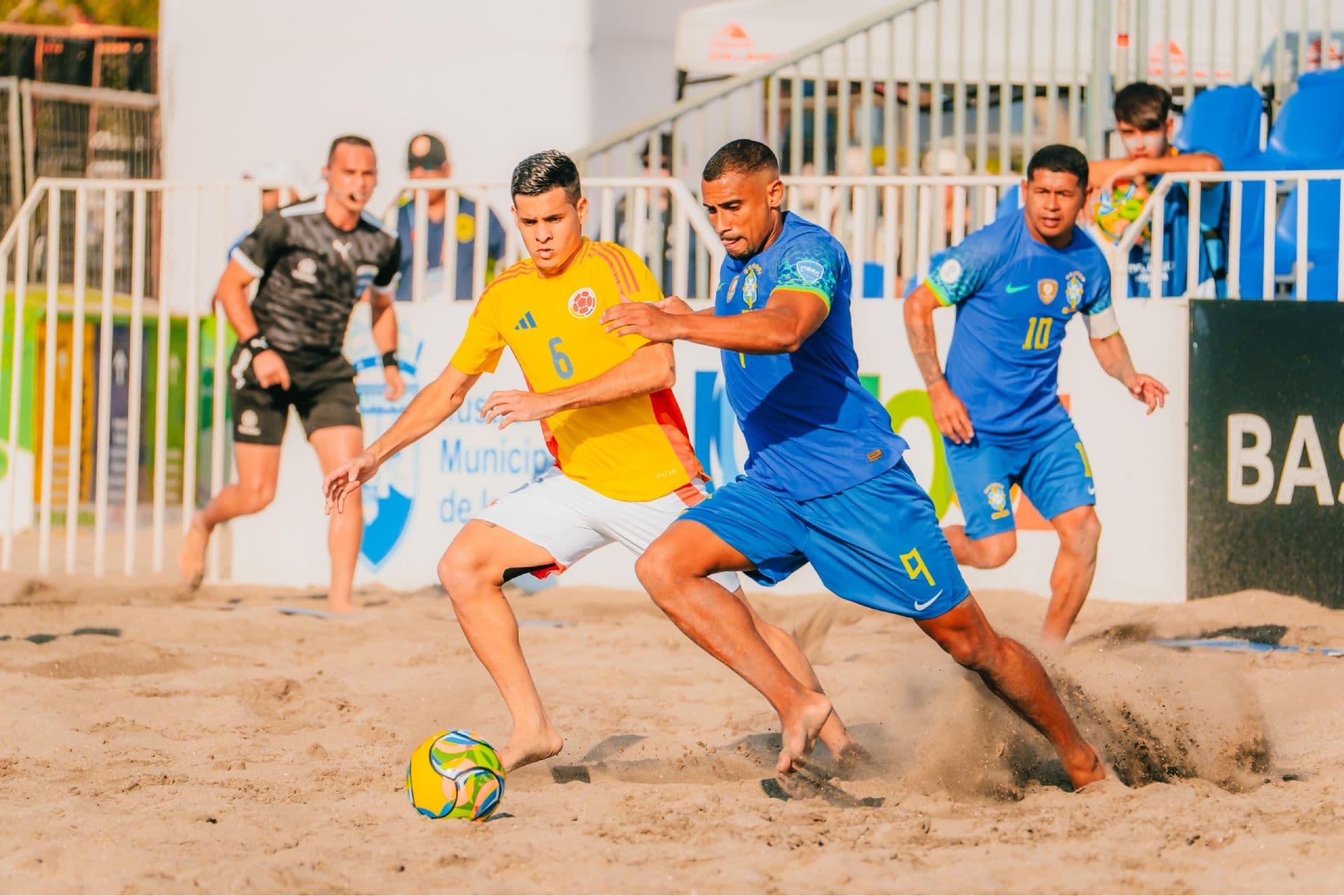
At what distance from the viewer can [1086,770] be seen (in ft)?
15.5

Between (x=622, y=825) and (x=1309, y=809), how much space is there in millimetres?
1908

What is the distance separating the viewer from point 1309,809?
172 inches

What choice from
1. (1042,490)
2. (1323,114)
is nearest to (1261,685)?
(1042,490)

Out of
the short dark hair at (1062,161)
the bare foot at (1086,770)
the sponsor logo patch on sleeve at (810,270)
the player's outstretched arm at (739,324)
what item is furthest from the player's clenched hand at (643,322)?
the short dark hair at (1062,161)

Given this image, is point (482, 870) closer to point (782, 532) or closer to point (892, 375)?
point (782, 532)

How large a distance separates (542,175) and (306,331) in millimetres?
3938

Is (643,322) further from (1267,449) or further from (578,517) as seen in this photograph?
(1267,449)

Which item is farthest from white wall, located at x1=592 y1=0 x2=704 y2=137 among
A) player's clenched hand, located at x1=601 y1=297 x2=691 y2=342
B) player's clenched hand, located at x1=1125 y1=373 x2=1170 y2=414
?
player's clenched hand, located at x1=601 y1=297 x2=691 y2=342

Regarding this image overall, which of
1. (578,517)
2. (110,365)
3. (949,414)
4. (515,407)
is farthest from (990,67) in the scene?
(515,407)

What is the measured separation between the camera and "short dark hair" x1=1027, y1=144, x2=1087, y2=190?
6.45 m

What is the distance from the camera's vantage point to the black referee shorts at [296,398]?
8.49m

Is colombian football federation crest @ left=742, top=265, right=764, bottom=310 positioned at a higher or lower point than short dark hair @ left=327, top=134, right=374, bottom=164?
lower

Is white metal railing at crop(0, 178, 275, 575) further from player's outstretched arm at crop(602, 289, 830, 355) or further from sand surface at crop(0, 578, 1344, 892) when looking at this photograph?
player's outstretched arm at crop(602, 289, 830, 355)

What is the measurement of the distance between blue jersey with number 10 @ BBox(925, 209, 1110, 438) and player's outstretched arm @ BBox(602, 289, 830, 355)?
2.54 meters
